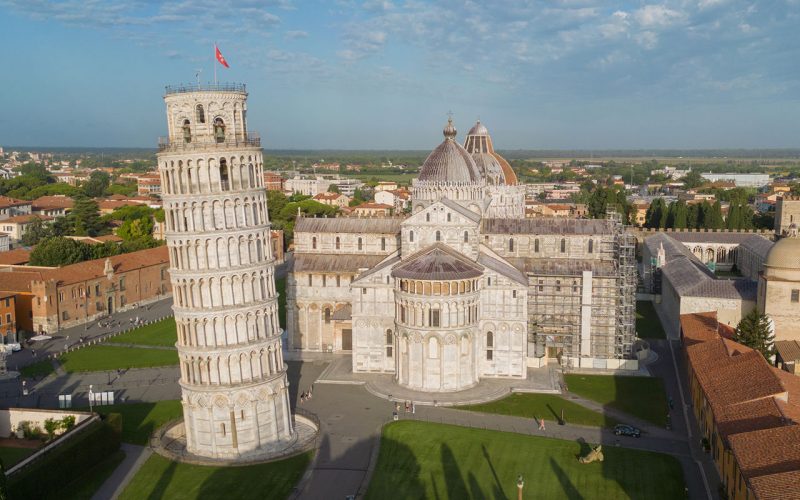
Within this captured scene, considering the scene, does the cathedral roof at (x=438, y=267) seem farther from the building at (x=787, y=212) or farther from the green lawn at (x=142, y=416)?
the building at (x=787, y=212)

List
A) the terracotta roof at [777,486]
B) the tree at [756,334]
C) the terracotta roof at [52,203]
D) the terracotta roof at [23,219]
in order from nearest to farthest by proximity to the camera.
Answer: the terracotta roof at [777,486] < the tree at [756,334] < the terracotta roof at [23,219] < the terracotta roof at [52,203]

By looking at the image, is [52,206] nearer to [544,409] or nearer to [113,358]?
[113,358]

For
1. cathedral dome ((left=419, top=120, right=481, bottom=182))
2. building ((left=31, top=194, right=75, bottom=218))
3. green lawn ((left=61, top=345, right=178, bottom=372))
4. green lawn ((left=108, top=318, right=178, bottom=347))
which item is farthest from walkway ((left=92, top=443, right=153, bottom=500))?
building ((left=31, top=194, right=75, bottom=218))

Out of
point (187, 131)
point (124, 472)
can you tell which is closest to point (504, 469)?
point (124, 472)

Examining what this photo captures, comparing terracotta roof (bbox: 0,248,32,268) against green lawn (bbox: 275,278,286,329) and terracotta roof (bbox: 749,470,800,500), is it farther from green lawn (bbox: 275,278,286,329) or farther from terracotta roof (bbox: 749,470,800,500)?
terracotta roof (bbox: 749,470,800,500)

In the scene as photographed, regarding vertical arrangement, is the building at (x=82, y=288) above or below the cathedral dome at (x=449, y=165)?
below

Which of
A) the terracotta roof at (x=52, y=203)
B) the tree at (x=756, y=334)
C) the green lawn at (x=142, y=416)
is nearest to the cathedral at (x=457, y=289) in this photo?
the tree at (x=756, y=334)

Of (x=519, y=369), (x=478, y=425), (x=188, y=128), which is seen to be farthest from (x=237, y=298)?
(x=519, y=369)
